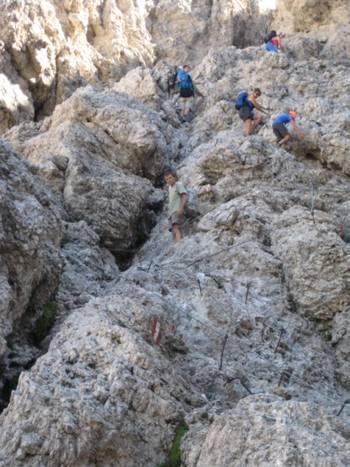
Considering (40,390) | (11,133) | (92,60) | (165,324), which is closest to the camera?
(40,390)

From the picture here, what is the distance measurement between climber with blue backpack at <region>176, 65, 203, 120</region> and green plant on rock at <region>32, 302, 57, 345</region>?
1262 cm

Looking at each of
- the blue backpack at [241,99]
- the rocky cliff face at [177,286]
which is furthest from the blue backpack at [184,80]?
the blue backpack at [241,99]

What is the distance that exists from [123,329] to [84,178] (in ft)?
22.8

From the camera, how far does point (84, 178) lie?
46.4ft

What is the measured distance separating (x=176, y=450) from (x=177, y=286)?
444 cm

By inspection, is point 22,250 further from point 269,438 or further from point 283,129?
point 283,129

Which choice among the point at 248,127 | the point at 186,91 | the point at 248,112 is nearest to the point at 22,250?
the point at 248,127

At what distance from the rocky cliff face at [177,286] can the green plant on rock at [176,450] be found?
0.05m

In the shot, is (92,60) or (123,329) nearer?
(123,329)

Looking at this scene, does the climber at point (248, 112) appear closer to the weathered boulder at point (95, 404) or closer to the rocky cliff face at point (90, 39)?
the rocky cliff face at point (90, 39)

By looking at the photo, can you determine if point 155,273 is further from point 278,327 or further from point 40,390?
point 40,390

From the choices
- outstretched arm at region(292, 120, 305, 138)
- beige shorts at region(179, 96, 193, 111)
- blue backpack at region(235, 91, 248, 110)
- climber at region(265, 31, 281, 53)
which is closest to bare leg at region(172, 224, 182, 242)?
outstretched arm at region(292, 120, 305, 138)

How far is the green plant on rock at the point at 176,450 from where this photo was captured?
259 inches

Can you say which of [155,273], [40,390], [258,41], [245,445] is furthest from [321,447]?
[258,41]
